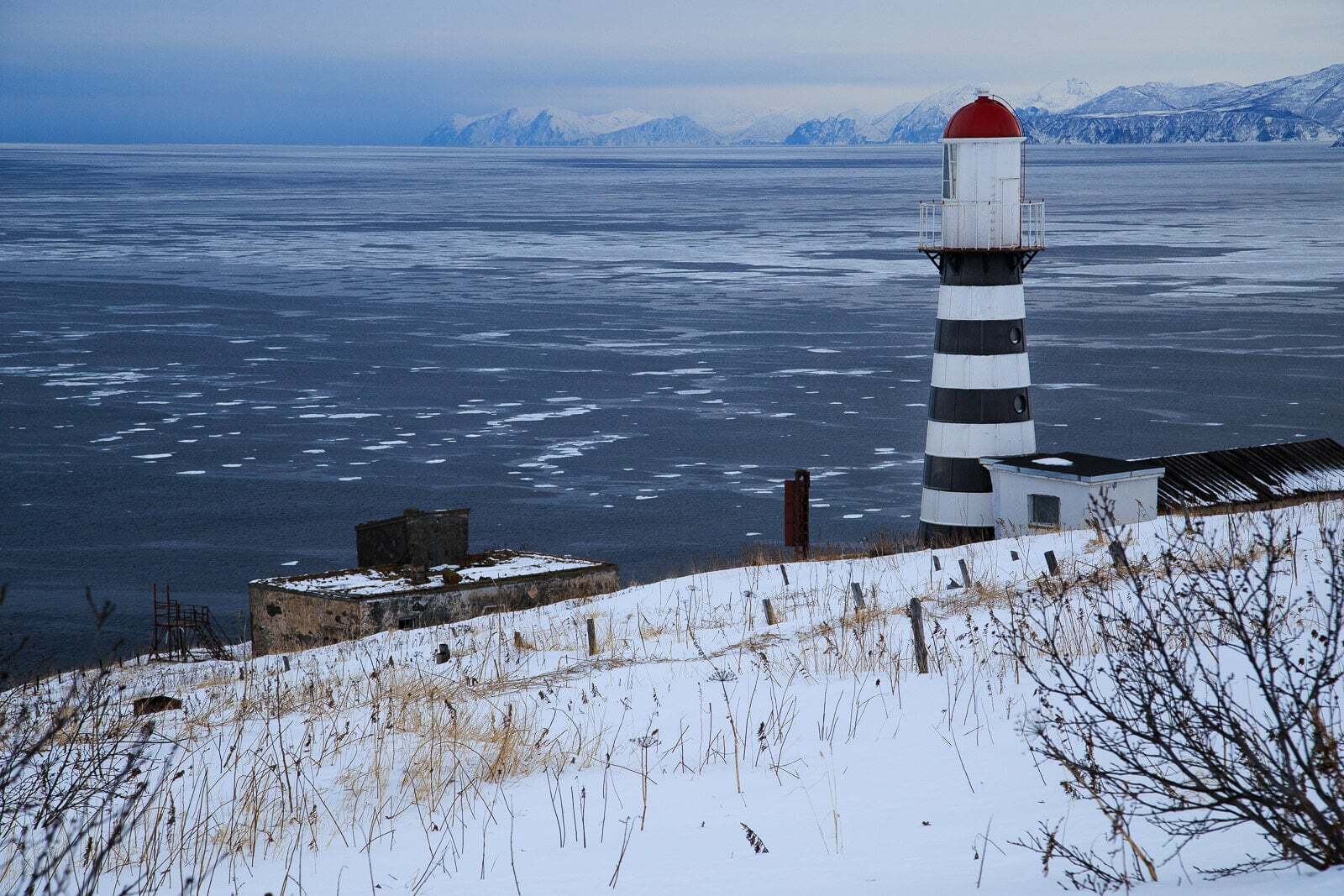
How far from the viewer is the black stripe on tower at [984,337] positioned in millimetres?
17266

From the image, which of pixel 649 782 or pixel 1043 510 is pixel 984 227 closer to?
pixel 1043 510

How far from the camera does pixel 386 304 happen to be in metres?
54.1

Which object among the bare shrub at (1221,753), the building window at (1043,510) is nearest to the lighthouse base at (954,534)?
the building window at (1043,510)

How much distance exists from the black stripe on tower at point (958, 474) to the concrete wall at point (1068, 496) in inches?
14.0

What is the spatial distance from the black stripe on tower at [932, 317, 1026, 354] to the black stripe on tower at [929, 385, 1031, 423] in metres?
0.49

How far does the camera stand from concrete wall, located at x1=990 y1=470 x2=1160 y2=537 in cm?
1638

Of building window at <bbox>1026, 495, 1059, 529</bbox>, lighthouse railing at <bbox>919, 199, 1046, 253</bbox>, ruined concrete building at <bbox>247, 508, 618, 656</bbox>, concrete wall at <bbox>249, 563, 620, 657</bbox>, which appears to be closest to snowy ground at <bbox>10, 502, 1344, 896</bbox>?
concrete wall at <bbox>249, 563, 620, 657</bbox>

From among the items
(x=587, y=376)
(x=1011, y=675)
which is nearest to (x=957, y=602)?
(x=1011, y=675)

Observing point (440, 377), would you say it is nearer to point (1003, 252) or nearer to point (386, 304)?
point (386, 304)

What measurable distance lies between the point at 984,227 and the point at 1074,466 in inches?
117

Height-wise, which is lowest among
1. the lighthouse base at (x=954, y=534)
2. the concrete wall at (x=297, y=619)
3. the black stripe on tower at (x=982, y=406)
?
the concrete wall at (x=297, y=619)

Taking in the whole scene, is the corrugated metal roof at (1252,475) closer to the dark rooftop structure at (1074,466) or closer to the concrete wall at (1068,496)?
the concrete wall at (1068,496)

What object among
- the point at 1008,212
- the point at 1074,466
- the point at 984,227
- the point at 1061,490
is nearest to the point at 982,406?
the point at 1074,466

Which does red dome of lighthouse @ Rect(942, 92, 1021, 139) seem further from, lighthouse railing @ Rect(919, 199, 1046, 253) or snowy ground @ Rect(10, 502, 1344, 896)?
snowy ground @ Rect(10, 502, 1344, 896)
